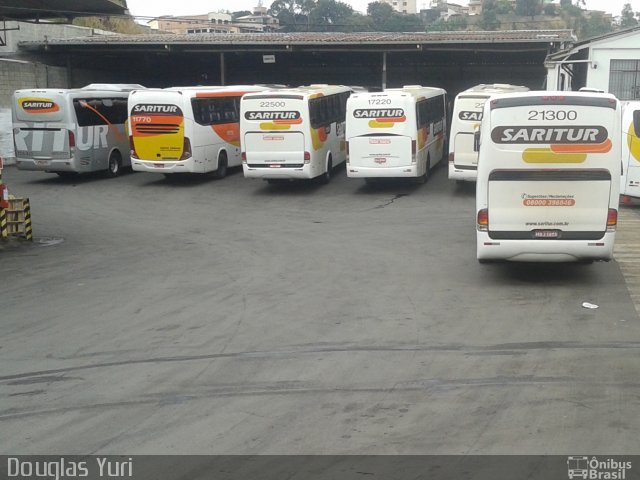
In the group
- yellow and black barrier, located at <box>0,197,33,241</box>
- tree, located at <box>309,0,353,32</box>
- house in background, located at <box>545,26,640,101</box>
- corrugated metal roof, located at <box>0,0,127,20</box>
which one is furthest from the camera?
tree, located at <box>309,0,353,32</box>

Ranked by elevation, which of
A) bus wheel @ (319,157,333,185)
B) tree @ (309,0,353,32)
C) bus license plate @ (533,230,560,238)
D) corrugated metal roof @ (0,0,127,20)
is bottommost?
bus wheel @ (319,157,333,185)

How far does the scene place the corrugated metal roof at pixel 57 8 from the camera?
19281 mm

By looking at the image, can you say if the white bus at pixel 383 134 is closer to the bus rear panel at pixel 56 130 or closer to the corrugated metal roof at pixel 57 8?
the corrugated metal roof at pixel 57 8

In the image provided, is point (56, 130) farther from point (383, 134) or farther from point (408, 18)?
point (408, 18)

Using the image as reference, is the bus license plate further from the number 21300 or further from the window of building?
the window of building

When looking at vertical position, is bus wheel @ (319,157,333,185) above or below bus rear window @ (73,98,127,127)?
below

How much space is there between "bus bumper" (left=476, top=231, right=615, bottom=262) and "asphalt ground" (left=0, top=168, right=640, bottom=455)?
0.50 meters

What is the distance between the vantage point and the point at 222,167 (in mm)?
29531

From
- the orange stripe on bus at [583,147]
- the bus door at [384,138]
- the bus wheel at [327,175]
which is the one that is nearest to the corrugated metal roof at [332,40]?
the bus wheel at [327,175]

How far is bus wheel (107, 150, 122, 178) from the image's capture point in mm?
30453

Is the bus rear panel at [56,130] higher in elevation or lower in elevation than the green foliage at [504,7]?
lower

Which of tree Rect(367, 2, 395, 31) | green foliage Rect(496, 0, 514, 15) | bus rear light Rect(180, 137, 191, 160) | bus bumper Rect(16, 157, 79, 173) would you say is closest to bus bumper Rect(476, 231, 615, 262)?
bus rear light Rect(180, 137, 191, 160)
